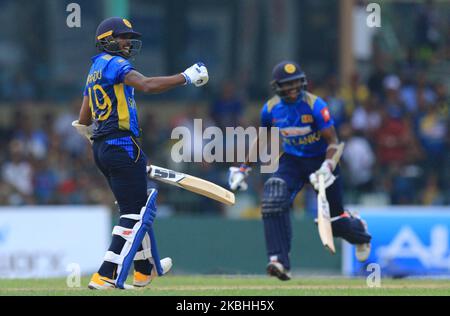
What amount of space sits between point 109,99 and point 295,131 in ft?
8.20

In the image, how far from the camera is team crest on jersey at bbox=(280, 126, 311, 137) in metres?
11.5

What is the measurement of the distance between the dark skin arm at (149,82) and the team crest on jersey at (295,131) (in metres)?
2.22

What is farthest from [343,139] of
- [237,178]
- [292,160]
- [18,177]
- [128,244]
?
[128,244]

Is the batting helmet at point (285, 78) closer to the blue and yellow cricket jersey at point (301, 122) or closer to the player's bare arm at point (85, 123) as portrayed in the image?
the blue and yellow cricket jersey at point (301, 122)

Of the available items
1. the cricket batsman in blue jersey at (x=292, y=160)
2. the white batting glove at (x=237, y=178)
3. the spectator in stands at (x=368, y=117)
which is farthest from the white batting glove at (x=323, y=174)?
the spectator in stands at (x=368, y=117)

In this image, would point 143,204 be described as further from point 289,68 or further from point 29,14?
point 29,14

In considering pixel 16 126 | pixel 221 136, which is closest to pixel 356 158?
pixel 221 136

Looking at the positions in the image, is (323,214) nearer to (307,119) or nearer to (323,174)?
(323,174)

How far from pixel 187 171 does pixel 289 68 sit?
650cm

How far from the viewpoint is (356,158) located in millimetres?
18203

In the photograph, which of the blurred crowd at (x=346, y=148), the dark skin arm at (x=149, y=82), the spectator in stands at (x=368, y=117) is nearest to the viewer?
the dark skin arm at (x=149, y=82)

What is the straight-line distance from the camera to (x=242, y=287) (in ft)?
35.2

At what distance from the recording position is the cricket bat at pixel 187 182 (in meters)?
10.1

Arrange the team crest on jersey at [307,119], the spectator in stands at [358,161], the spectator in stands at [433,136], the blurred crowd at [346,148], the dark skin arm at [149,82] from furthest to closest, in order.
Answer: the spectator in stands at [433,136], the spectator in stands at [358,161], the blurred crowd at [346,148], the team crest on jersey at [307,119], the dark skin arm at [149,82]
